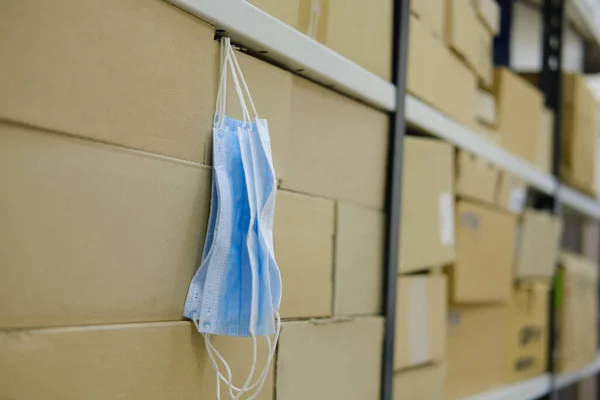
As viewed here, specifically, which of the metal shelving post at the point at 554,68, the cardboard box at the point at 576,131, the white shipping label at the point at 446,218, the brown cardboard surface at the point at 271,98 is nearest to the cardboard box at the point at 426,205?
the white shipping label at the point at 446,218

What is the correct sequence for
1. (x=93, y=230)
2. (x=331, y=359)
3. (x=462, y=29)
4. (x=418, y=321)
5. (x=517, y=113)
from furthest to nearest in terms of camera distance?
1. (x=517, y=113)
2. (x=462, y=29)
3. (x=418, y=321)
4. (x=331, y=359)
5. (x=93, y=230)

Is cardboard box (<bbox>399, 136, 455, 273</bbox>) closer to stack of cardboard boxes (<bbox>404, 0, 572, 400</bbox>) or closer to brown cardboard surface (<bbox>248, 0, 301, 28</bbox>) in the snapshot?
stack of cardboard boxes (<bbox>404, 0, 572, 400</bbox>)

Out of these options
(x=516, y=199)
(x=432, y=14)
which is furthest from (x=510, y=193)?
(x=432, y=14)

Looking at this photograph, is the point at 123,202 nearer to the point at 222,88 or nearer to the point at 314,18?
the point at 222,88

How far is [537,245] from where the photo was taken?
1.96 m

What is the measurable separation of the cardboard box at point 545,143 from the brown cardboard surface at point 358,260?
3.58 ft

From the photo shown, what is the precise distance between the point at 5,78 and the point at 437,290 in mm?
1029

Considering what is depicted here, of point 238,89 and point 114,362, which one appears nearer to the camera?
point 114,362

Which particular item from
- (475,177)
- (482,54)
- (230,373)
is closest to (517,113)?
(482,54)

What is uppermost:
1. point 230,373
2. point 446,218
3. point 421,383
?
point 446,218

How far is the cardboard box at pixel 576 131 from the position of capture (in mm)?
2314

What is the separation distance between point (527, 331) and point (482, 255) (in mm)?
467

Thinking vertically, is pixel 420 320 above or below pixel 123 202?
below

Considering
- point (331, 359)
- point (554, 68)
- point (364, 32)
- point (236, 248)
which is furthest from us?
point (554, 68)
